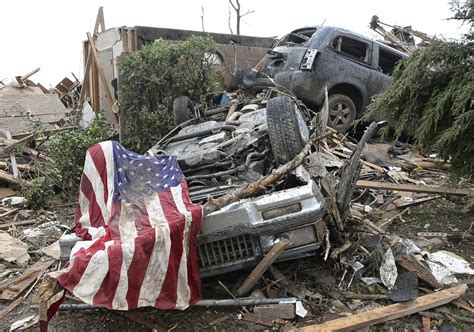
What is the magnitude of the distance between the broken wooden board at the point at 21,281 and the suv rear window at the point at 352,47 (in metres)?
6.34

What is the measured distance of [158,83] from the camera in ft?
26.5

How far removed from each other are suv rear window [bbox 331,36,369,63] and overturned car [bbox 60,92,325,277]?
13.5 ft

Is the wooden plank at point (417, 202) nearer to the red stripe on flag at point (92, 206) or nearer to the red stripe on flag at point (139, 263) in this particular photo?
the red stripe on flag at point (139, 263)

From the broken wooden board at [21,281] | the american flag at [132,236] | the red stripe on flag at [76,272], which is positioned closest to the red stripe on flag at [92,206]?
the american flag at [132,236]

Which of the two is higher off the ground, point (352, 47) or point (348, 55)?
point (352, 47)

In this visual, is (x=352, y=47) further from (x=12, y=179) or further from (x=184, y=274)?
(x=184, y=274)

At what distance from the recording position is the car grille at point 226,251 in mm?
3172

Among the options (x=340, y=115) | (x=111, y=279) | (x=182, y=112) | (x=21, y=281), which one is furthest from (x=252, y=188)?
(x=340, y=115)

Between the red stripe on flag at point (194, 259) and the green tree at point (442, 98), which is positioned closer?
the red stripe on flag at point (194, 259)

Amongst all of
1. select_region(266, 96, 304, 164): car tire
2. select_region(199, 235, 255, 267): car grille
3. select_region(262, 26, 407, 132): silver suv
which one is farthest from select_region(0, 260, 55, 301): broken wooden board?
select_region(262, 26, 407, 132): silver suv

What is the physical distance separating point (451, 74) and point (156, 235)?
3749 mm

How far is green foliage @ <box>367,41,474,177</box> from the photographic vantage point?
14.2ft

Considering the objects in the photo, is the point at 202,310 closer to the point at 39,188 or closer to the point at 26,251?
the point at 26,251

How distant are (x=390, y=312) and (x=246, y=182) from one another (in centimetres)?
146
